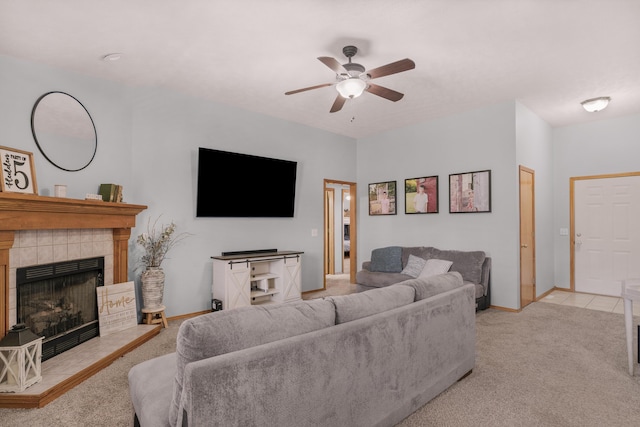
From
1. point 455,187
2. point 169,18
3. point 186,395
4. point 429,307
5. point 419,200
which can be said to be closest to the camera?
point 186,395

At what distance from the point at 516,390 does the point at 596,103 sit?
153 inches

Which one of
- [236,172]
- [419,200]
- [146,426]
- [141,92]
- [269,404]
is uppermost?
[141,92]

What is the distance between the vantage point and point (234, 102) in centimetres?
466

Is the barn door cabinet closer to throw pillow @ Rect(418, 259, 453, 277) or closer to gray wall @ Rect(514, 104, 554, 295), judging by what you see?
throw pillow @ Rect(418, 259, 453, 277)

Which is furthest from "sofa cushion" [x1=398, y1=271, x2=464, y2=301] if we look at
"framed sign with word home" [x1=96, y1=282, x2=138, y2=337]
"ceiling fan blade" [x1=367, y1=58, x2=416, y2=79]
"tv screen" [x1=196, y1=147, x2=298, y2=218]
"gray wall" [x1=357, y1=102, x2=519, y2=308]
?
"tv screen" [x1=196, y1=147, x2=298, y2=218]

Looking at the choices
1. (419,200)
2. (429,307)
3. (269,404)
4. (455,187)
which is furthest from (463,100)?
(269,404)

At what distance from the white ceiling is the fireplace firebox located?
6.42 ft

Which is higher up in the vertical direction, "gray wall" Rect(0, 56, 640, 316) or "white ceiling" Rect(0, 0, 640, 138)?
"white ceiling" Rect(0, 0, 640, 138)

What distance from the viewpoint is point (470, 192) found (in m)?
5.04

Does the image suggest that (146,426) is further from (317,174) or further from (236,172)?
(317,174)

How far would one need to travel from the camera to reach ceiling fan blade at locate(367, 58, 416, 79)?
2752 millimetres

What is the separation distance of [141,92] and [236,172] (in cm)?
144

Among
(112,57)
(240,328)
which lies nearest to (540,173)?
(240,328)

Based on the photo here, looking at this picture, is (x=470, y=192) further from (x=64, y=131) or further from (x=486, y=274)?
(x=64, y=131)
